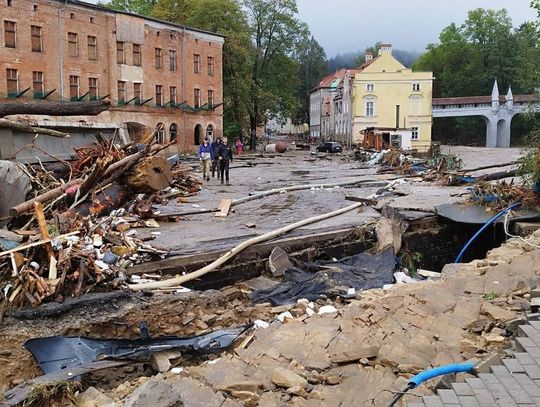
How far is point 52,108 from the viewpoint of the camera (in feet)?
44.6

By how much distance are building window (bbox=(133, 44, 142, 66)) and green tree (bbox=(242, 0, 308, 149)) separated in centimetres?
1555

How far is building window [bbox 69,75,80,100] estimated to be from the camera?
37.3m

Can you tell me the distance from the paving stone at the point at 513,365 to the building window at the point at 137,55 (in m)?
39.4

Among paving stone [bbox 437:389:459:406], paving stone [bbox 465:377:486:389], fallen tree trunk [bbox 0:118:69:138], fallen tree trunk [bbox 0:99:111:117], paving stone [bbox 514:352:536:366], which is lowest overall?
paving stone [bbox 437:389:459:406]

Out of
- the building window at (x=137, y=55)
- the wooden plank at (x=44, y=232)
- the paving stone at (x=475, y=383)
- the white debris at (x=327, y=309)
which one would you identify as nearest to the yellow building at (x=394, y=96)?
the building window at (x=137, y=55)

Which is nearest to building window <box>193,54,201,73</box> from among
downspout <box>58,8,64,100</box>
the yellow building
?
downspout <box>58,8,64,100</box>

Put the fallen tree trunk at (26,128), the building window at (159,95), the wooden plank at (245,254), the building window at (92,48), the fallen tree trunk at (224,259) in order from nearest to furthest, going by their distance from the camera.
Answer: the fallen tree trunk at (224,259), the wooden plank at (245,254), the fallen tree trunk at (26,128), the building window at (92,48), the building window at (159,95)

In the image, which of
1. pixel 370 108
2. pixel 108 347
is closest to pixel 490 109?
pixel 370 108

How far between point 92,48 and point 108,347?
3477cm

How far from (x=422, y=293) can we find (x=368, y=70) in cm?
5403

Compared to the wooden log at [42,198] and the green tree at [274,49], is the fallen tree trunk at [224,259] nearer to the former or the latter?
the wooden log at [42,198]

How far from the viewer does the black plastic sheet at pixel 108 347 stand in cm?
709

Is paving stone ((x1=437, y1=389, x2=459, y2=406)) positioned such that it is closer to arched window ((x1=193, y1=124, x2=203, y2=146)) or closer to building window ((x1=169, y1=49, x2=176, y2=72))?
building window ((x1=169, y1=49, x2=176, y2=72))

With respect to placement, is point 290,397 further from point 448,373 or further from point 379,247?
point 379,247
